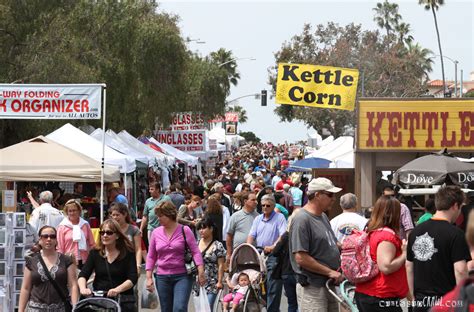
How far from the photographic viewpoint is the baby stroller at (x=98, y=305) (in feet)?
27.7

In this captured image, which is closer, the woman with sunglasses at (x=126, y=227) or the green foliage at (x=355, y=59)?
the woman with sunglasses at (x=126, y=227)

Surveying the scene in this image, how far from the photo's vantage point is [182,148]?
129ft

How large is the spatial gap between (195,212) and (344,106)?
5.49 meters

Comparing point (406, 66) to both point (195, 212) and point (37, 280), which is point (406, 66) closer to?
point (195, 212)

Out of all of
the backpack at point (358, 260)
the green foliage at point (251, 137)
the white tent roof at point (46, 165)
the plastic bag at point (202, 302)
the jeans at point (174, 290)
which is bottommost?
the plastic bag at point (202, 302)

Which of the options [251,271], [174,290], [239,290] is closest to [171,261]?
[174,290]

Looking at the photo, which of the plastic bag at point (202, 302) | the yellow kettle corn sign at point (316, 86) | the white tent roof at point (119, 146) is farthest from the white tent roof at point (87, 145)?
the plastic bag at point (202, 302)

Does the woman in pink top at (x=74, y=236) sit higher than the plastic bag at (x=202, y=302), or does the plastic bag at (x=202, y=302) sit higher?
the woman in pink top at (x=74, y=236)

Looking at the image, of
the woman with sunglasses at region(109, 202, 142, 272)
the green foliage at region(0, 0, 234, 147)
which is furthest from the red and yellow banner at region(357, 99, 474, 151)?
the woman with sunglasses at region(109, 202, 142, 272)

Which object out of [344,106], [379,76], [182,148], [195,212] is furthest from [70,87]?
[379,76]

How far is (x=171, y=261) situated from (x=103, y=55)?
73.4 feet

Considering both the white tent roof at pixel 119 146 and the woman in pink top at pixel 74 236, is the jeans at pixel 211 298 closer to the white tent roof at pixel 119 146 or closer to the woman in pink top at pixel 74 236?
the woman in pink top at pixel 74 236

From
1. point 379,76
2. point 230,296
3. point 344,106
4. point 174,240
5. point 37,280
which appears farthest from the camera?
point 379,76

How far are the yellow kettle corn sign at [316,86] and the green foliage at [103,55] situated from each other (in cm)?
841
